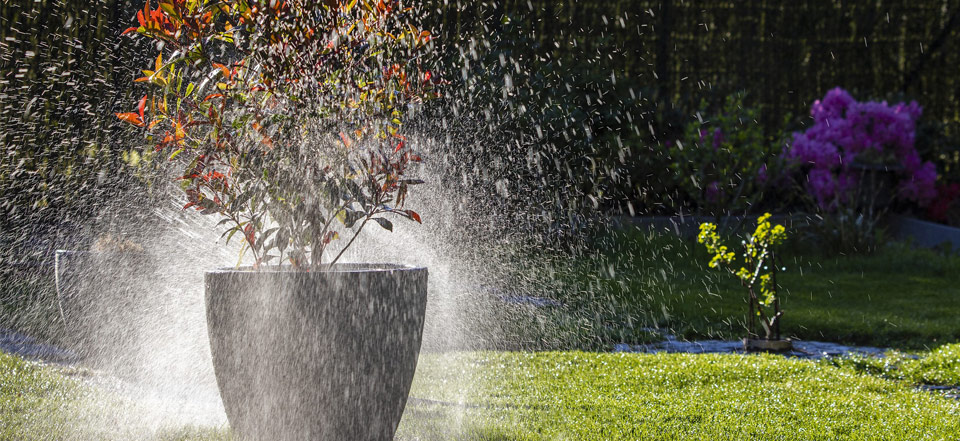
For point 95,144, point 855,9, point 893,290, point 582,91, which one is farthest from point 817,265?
point 95,144

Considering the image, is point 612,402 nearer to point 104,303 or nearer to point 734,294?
point 104,303

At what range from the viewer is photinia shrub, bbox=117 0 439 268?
9.18ft

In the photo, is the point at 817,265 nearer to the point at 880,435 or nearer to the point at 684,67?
the point at 684,67

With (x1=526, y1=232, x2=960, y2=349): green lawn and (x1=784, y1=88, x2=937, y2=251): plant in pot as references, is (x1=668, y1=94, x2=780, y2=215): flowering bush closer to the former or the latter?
(x1=784, y1=88, x2=937, y2=251): plant in pot

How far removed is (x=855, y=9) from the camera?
11.0 meters

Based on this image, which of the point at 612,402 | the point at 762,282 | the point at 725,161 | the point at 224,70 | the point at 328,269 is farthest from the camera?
the point at 725,161

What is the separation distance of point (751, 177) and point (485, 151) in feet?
8.65

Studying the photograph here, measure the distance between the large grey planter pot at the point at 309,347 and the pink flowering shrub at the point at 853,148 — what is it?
23.4 ft

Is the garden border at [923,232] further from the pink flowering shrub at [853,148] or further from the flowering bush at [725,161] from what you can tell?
the flowering bush at [725,161]

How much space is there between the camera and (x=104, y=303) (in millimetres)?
4969

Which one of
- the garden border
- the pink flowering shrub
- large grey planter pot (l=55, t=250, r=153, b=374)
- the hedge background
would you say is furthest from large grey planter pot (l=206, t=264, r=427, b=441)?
the garden border

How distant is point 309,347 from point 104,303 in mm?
2839

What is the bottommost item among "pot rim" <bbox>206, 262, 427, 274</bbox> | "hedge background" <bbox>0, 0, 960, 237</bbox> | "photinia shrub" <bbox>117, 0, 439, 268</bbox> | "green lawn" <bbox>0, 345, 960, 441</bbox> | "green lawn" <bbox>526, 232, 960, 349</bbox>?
"green lawn" <bbox>0, 345, 960, 441</bbox>

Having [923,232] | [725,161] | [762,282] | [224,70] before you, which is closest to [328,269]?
[224,70]
